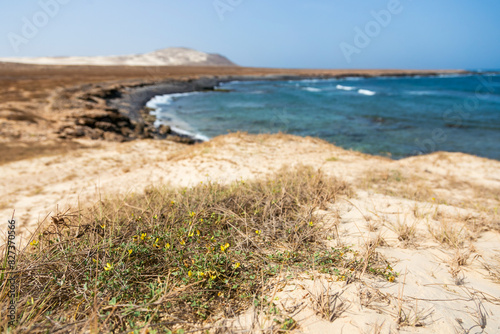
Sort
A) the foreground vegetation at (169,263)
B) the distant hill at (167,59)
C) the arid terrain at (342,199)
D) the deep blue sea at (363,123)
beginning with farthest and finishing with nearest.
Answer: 1. the distant hill at (167,59)
2. the deep blue sea at (363,123)
3. the arid terrain at (342,199)
4. the foreground vegetation at (169,263)

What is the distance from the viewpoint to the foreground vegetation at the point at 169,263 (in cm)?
174

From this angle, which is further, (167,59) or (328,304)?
(167,59)

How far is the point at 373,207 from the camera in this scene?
3695 millimetres

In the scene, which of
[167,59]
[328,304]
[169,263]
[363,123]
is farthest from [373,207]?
[167,59]

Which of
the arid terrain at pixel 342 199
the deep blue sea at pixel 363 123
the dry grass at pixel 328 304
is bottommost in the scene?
the deep blue sea at pixel 363 123

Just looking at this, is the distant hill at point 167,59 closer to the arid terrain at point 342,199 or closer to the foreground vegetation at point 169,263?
the arid terrain at point 342,199

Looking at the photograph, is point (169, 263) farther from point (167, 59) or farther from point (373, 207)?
point (167, 59)

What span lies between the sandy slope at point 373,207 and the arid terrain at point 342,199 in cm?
1

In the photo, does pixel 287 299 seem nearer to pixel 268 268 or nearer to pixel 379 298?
pixel 268 268

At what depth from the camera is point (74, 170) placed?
22.6 feet

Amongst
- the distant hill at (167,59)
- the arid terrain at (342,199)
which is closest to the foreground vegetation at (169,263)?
the arid terrain at (342,199)

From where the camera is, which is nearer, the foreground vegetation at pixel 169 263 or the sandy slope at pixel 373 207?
the foreground vegetation at pixel 169 263

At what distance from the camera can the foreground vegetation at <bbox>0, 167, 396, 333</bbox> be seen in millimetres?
1738

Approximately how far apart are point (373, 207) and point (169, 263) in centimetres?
282
